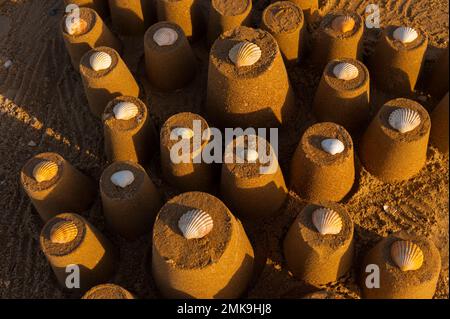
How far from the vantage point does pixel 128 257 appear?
5648mm

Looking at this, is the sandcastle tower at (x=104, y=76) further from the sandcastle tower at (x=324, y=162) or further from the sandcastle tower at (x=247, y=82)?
the sandcastle tower at (x=324, y=162)

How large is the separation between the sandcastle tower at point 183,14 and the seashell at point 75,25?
112 centimetres

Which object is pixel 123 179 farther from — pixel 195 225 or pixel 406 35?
pixel 406 35

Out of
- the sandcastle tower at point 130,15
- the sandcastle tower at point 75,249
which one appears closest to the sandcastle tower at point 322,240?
the sandcastle tower at point 75,249

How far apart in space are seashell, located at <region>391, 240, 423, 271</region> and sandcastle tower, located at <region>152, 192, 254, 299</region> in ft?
4.95

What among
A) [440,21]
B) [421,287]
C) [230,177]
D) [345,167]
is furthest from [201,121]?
[440,21]

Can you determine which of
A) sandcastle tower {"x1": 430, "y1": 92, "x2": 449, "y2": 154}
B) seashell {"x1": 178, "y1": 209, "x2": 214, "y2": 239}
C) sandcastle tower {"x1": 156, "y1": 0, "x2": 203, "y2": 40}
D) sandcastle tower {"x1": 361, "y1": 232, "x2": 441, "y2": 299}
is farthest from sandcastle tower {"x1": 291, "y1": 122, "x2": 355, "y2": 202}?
sandcastle tower {"x1": 156, "y1": 0, "x2": 203, "y2": 40}

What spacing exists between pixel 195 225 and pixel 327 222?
1281 millimetres

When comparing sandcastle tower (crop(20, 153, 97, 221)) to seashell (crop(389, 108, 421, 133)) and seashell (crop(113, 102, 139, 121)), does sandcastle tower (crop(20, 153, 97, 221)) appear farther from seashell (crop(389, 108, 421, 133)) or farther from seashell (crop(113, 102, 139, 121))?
seashell (crop(389, 108, 421, 133))

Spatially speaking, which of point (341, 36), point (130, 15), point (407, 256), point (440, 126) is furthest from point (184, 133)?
point (440, 126)

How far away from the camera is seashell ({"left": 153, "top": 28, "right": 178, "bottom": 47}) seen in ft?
20.8

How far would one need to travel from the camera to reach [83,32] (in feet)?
22.4

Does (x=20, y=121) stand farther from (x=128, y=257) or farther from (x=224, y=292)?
(x=224, y=292)
